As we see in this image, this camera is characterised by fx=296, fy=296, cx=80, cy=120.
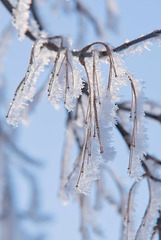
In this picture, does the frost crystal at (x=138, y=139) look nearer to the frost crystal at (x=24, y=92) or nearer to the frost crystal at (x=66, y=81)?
the frost crystal at (x=66, y=81)

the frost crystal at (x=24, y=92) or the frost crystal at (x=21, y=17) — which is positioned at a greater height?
the frost crystal at (x=21, y=17)

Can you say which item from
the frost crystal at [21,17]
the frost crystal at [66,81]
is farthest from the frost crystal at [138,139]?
the frost crystal at [21,17]

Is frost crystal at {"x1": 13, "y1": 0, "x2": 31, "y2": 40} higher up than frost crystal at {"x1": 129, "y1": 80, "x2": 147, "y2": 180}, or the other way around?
frost crystal at {"x1": 13, "y1": 0, "x2": 31, "y2": 40}

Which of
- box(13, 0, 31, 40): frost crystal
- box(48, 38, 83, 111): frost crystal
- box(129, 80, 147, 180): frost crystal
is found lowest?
box(129, 80, 147, 180): frost crystal

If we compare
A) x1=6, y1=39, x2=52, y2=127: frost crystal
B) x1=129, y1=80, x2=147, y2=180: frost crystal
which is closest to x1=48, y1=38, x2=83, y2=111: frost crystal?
x1=6, y1=39, x2=52, y2=127: frost crystal

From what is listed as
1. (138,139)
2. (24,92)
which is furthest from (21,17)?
(138,139)

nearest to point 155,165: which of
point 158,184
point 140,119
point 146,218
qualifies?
point 158,184

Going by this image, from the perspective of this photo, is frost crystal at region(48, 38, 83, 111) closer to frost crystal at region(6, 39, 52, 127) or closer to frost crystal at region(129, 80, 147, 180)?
frost crystal at region(6, 39, 52, 127)

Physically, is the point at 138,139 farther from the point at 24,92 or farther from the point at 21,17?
the point at 21,17

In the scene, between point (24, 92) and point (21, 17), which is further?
point (21, 17)

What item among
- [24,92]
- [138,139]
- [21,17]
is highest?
[21,17]

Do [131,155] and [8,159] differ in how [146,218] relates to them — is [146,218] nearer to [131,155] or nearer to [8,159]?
[131,155]
